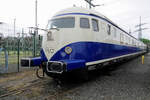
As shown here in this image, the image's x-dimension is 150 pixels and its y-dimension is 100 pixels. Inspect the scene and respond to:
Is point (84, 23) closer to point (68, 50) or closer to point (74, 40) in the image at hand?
point (74, 40)

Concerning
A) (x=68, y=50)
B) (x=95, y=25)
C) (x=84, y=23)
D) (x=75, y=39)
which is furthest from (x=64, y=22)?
(x=95, y=25)

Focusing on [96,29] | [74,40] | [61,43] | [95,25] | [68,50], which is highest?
[95,25]

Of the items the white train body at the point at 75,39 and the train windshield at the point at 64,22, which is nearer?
the white train body at the point at 75,39

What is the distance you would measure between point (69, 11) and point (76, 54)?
197 cm

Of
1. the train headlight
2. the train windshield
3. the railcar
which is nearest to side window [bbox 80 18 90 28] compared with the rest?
the railcar

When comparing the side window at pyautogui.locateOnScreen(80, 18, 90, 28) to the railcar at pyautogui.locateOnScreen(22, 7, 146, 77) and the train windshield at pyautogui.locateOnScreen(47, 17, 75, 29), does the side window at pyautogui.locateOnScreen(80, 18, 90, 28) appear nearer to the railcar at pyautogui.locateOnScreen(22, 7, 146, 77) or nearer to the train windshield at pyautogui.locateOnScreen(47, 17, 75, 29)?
the railcar at pyautogui.locateOnScreen(22, 7, 146, 77)

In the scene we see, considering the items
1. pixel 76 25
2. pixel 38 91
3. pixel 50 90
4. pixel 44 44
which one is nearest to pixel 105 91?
pixel 50 90

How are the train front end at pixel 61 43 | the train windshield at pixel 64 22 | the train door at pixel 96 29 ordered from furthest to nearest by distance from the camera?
1. the train door at pixel 96 29
2. the train windshield at pixel 64 22
3. the train front end at pixel 61 43

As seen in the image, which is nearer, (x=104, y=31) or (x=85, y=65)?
(x=85, y=65)

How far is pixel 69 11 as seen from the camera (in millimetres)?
5637

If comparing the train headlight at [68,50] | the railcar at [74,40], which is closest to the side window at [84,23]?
the railcar at [74,40]

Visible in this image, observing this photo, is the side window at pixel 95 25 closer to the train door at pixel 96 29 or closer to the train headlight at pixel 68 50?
the train door at pixel 96 29

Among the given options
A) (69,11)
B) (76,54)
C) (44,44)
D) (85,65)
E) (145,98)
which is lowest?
(145,98)

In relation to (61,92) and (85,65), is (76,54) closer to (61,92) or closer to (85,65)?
(85,65)
